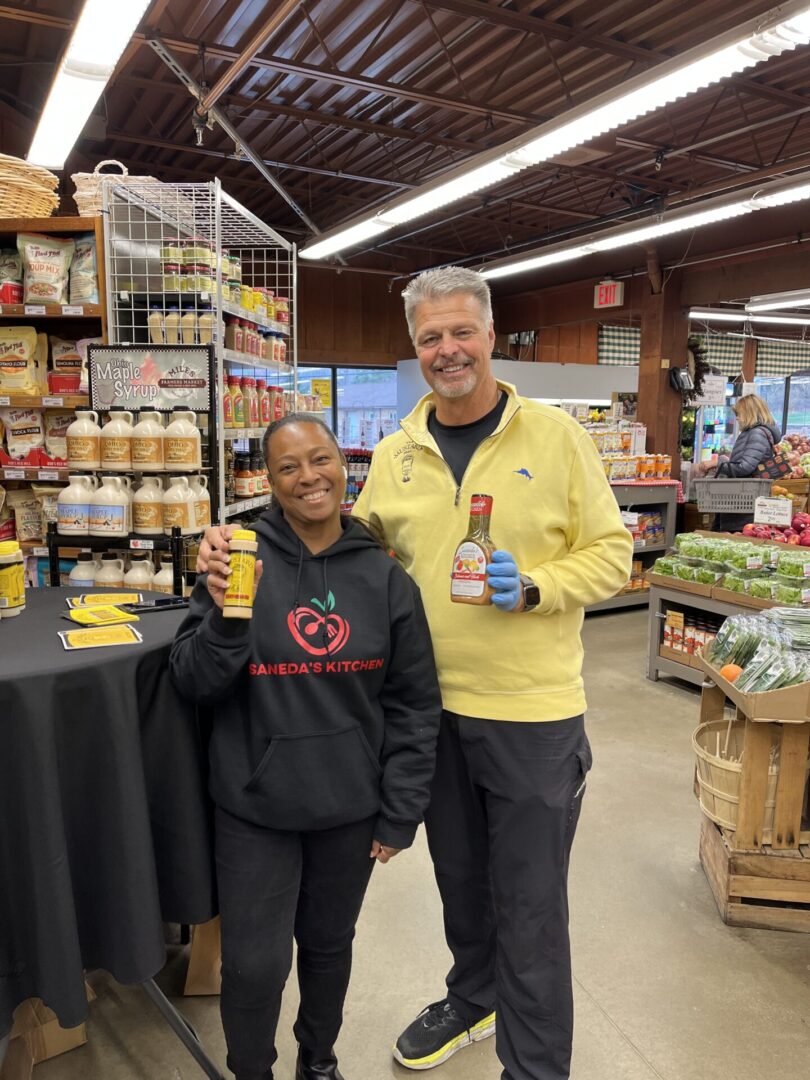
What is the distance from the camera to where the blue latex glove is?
1569mm

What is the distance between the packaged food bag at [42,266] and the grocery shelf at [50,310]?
0.04 m

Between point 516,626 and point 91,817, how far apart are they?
0.98m

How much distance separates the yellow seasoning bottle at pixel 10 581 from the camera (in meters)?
1.91

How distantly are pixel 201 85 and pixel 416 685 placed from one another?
17.3 ft

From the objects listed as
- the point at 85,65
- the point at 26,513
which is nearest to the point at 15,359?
the point at 26,513

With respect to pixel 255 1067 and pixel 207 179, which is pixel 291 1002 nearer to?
pixel 255 1067

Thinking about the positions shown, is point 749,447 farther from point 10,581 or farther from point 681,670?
point 10,581

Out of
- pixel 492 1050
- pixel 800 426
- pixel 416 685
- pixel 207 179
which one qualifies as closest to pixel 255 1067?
pixel 492 1050

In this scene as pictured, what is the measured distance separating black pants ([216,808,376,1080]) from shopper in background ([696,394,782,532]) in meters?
6.25

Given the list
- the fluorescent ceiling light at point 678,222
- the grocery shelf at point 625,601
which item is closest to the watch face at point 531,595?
the fluorescent ceiling light at point 678,222

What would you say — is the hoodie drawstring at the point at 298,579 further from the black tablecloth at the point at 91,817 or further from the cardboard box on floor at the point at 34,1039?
the cardboard box on floor at the point at 34,1039

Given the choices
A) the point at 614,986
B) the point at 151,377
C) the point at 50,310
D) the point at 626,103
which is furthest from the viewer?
the point at 626,103

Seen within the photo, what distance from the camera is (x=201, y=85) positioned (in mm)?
5395

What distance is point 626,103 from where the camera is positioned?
4305mm
